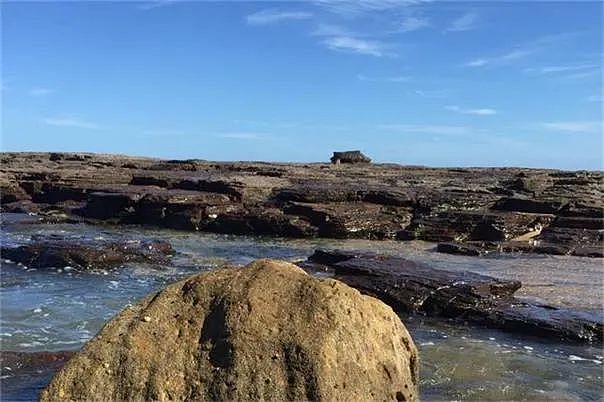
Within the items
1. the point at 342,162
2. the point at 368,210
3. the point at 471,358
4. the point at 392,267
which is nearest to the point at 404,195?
the point at 368,210

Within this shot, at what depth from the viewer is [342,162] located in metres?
48.1

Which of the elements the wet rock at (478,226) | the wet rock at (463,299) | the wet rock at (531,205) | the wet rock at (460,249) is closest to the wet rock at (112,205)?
the wet rock at (478,226)

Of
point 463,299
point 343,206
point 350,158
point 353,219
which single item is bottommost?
point 463,299

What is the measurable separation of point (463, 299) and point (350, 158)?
37189mm

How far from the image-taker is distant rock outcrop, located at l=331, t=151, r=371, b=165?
157 ft

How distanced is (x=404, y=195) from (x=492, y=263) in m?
8.22

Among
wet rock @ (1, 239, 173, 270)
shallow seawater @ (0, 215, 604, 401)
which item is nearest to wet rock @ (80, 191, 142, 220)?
shallow seawater @ (0, 215, 604, 401)

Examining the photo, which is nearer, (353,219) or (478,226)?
(478,226)

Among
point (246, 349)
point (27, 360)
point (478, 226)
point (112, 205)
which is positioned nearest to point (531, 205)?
point (478, 226)

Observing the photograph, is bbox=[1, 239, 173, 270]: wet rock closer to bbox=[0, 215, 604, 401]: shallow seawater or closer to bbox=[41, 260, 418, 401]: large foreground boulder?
bbox=[0, 215, 604, 401]: shallow seawater

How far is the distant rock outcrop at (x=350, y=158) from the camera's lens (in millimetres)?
47938

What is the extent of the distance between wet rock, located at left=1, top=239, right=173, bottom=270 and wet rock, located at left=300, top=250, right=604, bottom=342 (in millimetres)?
5293

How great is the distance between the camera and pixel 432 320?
10828mm

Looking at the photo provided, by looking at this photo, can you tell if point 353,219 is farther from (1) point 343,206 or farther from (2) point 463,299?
(2) point 463,299
